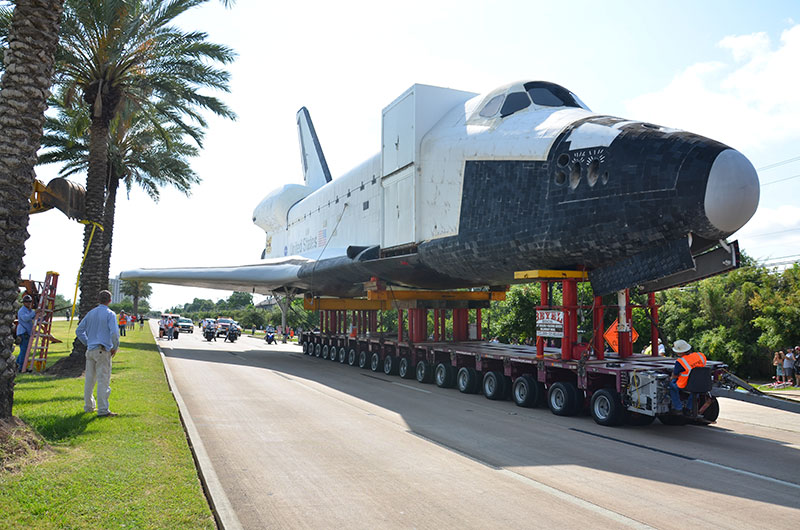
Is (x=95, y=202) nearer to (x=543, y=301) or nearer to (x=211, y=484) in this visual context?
(x=543, y=301)

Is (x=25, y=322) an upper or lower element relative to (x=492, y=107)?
lower

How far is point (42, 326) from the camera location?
12.7 meters

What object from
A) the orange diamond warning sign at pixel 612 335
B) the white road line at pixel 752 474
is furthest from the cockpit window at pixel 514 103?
the white road line at pixel 752 474

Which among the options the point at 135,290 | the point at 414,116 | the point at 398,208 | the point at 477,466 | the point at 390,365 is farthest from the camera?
the point at 135,290

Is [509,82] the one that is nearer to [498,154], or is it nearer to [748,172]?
[498,154]

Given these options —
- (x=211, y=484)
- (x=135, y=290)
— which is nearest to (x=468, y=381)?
(x=211, y=484)

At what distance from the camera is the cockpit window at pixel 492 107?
34.0ft

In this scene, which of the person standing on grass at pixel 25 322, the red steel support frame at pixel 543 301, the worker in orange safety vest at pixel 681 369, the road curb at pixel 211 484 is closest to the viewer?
the road curb at pixel 211 484

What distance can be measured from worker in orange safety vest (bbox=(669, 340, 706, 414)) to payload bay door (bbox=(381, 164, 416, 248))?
5825 mm

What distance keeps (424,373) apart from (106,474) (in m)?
9.29

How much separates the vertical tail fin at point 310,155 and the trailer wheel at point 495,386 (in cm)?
1684

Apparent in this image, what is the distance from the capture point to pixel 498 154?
9.75 m

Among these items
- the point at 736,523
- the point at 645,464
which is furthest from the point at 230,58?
the point at 736,523

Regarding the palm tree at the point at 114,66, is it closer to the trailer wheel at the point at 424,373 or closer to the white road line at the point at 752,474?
the trailer wheel at the point at 424,373
